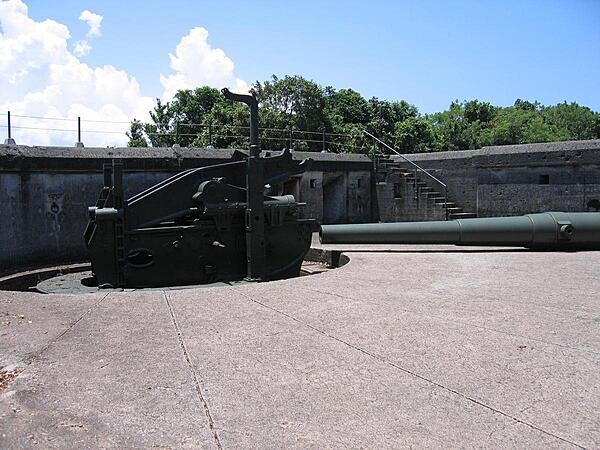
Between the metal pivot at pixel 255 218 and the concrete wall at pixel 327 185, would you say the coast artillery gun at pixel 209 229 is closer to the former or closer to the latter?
the metal pivot at pixel 255 218

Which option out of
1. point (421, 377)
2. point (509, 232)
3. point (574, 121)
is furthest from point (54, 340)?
point (574, 121)

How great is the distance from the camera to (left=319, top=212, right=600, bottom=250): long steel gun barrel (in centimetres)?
899

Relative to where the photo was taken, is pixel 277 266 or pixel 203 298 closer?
pixel 203 298

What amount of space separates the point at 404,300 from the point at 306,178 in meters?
9.94

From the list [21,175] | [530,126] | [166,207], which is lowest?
[166,207]

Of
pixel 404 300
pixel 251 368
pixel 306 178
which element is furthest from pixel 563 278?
pixel 306 178

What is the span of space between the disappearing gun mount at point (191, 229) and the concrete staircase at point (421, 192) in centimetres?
741

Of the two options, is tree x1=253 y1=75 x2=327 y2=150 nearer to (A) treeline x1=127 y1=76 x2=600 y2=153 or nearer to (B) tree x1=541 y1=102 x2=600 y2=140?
(A) treeline x1=127 y1=76 x2=600 y2=153

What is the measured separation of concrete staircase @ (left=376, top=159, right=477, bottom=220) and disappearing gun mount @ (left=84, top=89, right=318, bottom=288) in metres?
7.41

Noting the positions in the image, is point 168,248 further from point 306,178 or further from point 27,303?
point 306,178

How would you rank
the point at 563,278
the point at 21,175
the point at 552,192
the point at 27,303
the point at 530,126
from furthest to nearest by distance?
the point at 530,126
the point at 552,192
the point at 21,175
the point at 563,278
the point at 27,303

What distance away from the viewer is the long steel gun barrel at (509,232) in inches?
354

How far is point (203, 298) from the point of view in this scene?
5.37 meters

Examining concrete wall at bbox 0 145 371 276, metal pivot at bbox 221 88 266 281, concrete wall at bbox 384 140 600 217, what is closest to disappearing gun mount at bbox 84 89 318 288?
metal pivot at bbox 221 88 266 281
